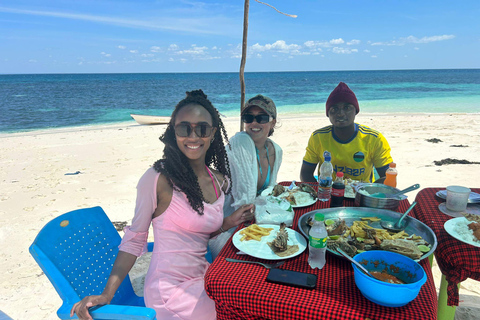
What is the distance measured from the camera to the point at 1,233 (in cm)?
458

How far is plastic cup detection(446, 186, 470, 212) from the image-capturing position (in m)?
2.18

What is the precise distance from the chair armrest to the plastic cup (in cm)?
224

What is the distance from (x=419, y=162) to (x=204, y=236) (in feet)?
23.2

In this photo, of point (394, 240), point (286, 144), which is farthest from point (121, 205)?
point (286, 144)

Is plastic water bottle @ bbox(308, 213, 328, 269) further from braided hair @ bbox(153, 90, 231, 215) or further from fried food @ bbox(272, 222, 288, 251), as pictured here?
braided hair @ bbox(153, 90, 231, 215)

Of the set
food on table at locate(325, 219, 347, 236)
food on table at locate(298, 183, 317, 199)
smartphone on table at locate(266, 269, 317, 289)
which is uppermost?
food on table at locate(325, 219, 347, 236)

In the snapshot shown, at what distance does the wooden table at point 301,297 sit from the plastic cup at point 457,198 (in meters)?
0.88

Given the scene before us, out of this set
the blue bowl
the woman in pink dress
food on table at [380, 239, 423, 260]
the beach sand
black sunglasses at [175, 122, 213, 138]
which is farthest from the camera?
the beach sand

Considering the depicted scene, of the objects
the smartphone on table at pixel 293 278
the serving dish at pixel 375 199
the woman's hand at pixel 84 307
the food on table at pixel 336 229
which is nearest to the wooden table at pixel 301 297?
the smartphone on table at pixel 293 278

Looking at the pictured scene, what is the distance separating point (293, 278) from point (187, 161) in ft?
4.29

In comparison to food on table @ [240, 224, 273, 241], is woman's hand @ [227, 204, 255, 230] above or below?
below

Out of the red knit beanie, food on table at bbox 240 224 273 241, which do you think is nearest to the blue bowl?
food on table at bbox 240 224 273 241

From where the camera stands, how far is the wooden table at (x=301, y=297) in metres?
1.27

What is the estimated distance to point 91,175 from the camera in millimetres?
7418
